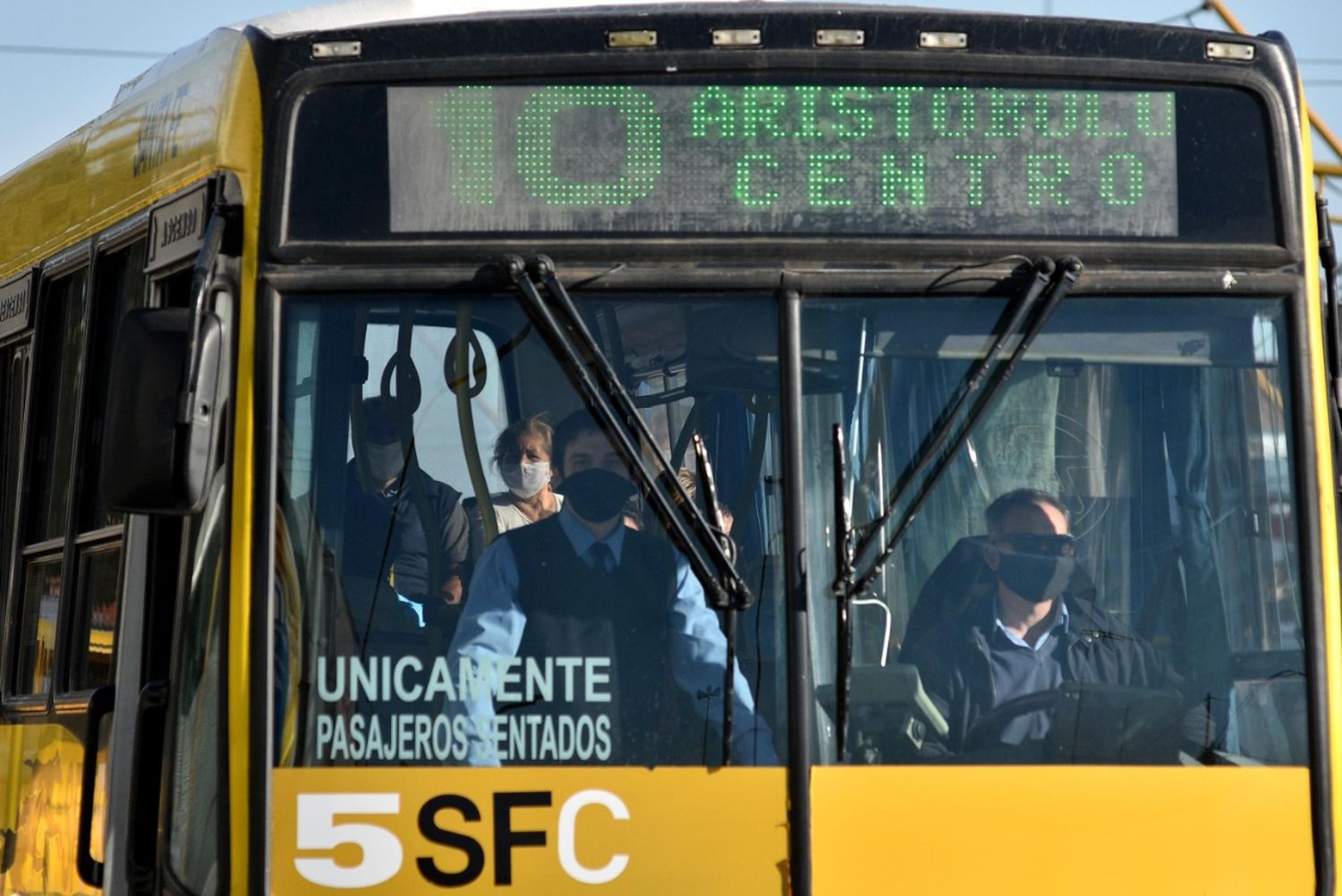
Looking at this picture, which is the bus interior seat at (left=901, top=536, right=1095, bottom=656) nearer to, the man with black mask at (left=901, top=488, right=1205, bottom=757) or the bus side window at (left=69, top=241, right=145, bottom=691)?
the man with black mask at (left=901, top=488, right=1205, bottom=757)

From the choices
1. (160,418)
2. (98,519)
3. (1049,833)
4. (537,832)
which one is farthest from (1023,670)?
(98,519)

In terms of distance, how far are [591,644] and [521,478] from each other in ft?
1.22

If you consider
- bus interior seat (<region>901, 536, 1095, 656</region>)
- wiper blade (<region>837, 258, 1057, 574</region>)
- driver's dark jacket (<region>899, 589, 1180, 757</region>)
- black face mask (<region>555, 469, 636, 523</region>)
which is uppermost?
wiper blade (<region>837, 258, 1057, 574</region>)

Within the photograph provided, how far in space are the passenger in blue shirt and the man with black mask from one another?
0.41 meters

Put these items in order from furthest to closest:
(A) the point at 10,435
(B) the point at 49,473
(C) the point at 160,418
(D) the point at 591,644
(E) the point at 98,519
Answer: (A) the point at 10,435, (B) the point at 49,473, (E) the point at 98,519, (D) the point at 591,644, (C) the point at 160,418

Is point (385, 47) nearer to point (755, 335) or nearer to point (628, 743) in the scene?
point (755, 335)

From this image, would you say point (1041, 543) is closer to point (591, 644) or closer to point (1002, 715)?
point (1002, 715)

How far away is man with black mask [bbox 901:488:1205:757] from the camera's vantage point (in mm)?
3930

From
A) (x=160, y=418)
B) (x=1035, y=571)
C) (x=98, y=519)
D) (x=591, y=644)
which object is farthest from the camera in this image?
(x=98, y=519)

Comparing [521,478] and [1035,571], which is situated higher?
[521,478]

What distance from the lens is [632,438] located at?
3.93m

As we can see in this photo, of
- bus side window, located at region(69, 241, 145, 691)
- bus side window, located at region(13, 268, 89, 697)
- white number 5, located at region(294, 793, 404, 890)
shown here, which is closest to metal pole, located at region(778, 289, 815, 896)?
white number 5, located at region(294, 793, 404, 890)

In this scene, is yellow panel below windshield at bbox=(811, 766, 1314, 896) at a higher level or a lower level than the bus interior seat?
lower

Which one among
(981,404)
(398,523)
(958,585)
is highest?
(981,404)
